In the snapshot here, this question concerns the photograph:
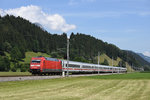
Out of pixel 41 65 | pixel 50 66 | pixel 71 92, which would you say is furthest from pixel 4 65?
pixel 71 92

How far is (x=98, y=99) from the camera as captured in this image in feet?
53.4

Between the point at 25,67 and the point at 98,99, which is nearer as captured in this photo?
the point at 98,99

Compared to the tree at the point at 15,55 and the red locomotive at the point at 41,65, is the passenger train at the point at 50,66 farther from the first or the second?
the tree at the point at 15,55

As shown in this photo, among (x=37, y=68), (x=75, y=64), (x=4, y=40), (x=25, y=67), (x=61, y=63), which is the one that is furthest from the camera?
(x=4, y=40)

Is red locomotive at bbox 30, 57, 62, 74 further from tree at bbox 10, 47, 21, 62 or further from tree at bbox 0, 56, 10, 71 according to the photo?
tree at bbox 10, 47, 21, 62

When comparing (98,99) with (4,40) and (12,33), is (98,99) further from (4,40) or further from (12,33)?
(12,33)

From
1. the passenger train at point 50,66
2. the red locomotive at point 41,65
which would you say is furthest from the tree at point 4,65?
the red locomotive at point 41,65

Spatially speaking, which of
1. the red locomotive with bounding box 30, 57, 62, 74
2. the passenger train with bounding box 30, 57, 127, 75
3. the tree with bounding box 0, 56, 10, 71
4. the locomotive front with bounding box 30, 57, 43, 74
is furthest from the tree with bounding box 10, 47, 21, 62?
the locomotive front with bounding box 30, 57, 43, 74

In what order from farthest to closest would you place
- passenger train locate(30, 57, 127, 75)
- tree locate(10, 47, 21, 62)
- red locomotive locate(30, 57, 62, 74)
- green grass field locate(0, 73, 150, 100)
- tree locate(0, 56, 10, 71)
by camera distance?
tree locate(10, 47, 21, 62), tree locate(0, 56, 10, 71), passenger train locate(30, 57, 127, 75), red locomotive locate(30, 57, 62, 74), green grass field locate(0, 73, 150, 100)

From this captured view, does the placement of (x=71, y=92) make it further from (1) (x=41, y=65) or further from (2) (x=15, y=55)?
(2) (x=15, y=55)

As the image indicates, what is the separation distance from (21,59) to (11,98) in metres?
144

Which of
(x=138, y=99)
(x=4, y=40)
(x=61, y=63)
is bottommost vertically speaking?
(x=138, y=99)

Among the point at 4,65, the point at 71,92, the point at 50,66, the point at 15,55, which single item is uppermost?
the point at 15,55

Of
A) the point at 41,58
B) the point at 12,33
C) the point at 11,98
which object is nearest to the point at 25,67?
the point at 41,58
